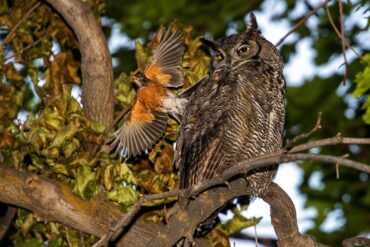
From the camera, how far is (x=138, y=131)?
488 centimetres

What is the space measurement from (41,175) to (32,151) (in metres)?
0.15

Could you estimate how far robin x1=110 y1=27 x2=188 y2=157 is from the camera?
4832mm

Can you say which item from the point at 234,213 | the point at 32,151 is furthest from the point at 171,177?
the point at 32,151

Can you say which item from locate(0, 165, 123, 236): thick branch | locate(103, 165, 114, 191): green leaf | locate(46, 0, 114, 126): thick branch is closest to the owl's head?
locate(46, 0, 114, 126): thick branch

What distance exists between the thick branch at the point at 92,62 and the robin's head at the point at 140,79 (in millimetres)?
218

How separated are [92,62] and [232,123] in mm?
1125

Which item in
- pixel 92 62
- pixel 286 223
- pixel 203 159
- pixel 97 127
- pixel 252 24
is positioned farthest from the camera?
pixel 252 24

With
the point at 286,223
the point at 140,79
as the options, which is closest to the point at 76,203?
the point at 140,79

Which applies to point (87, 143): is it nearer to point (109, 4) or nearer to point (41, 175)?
point (41, 175)

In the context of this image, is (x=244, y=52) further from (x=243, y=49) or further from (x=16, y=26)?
(x=16, y=26)

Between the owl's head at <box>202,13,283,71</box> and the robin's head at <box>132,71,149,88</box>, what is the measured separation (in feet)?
1.49

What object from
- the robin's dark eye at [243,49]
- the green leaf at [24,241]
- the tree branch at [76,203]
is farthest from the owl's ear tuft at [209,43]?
the green leaf at [24,241]

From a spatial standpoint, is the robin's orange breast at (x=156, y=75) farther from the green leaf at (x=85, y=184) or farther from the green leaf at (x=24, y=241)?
the green leaf at (x=24, y=241)

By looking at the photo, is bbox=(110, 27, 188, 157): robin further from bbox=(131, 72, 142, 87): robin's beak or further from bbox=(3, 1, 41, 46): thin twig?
bbox=(3, 1, 41, 46): thin twig
